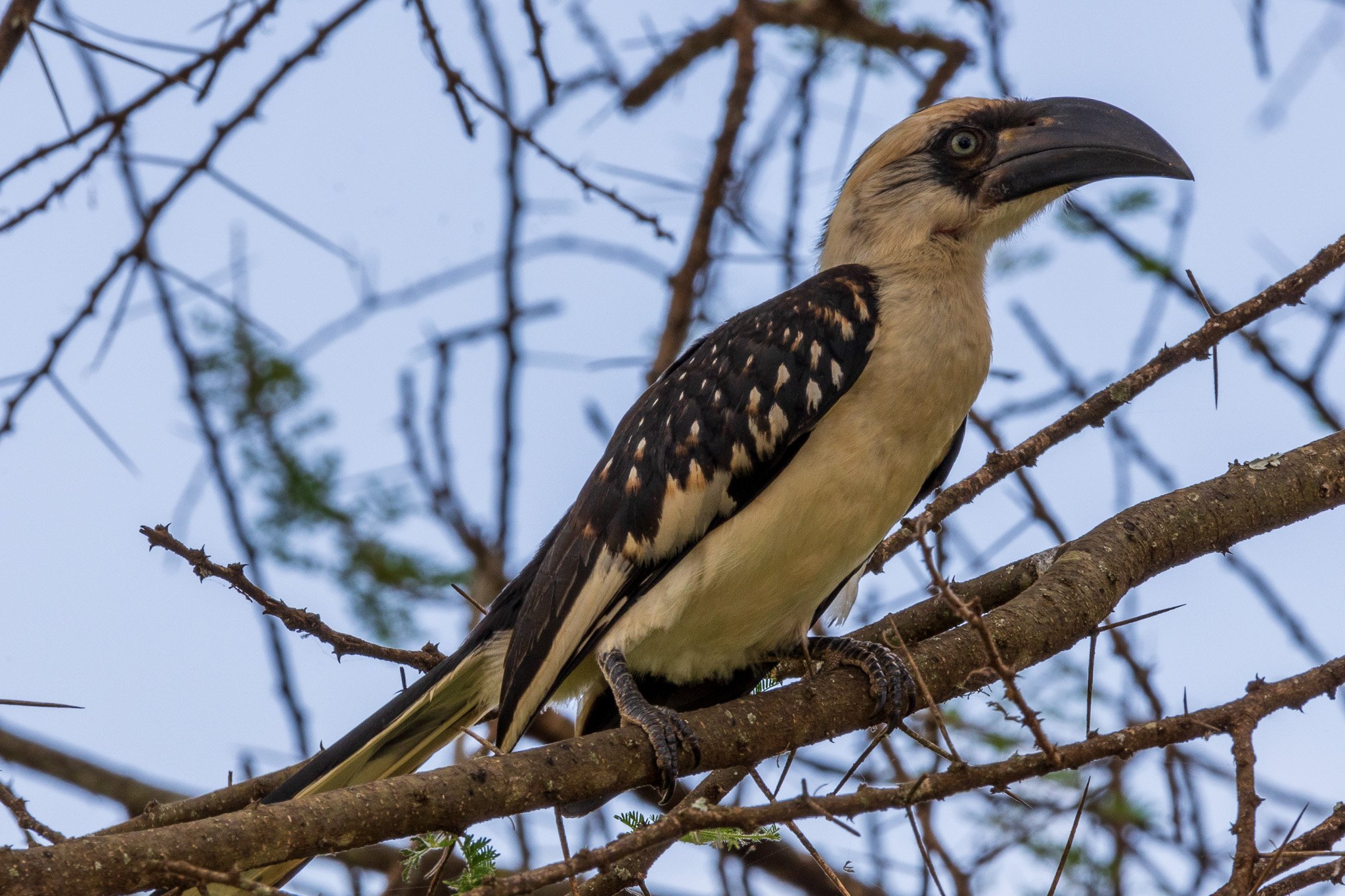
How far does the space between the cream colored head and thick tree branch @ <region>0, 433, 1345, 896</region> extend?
1107 mm

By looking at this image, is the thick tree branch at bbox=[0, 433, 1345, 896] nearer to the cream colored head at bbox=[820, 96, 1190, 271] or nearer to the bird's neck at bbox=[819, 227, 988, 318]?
the bird's neck at bbox=[819, 227, 988, 318]

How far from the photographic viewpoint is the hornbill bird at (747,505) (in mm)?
3684

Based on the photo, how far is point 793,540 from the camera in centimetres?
369

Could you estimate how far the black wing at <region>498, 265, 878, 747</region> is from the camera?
3.72 m

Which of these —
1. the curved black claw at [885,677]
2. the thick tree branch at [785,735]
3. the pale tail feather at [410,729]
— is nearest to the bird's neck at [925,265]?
the thick tree branch at [785,735]

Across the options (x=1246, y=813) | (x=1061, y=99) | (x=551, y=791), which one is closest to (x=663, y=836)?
(x=551, y=791)

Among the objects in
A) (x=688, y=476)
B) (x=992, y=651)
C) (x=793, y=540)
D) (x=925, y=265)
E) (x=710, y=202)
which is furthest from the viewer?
(x=710, y=202)

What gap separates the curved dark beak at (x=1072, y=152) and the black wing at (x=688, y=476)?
75 cm

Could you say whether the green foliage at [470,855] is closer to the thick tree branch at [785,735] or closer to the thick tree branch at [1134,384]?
the thick tree branch at [785,735]

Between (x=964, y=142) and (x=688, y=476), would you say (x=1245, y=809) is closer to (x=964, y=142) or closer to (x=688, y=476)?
(x=688, y=476)

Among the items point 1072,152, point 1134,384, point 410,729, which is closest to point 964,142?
point 1072,152

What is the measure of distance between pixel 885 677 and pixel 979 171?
1.86 metres

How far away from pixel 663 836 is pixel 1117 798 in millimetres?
2770

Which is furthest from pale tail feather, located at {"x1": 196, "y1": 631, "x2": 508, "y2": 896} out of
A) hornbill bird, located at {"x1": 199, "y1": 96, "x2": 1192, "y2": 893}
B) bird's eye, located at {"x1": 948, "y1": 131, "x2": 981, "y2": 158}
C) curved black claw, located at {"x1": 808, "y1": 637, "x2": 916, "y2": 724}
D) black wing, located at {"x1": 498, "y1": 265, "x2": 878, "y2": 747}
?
bird's eye, located at {"x1": 948, "y1": 131, "x2": 981, "y2": 158}
